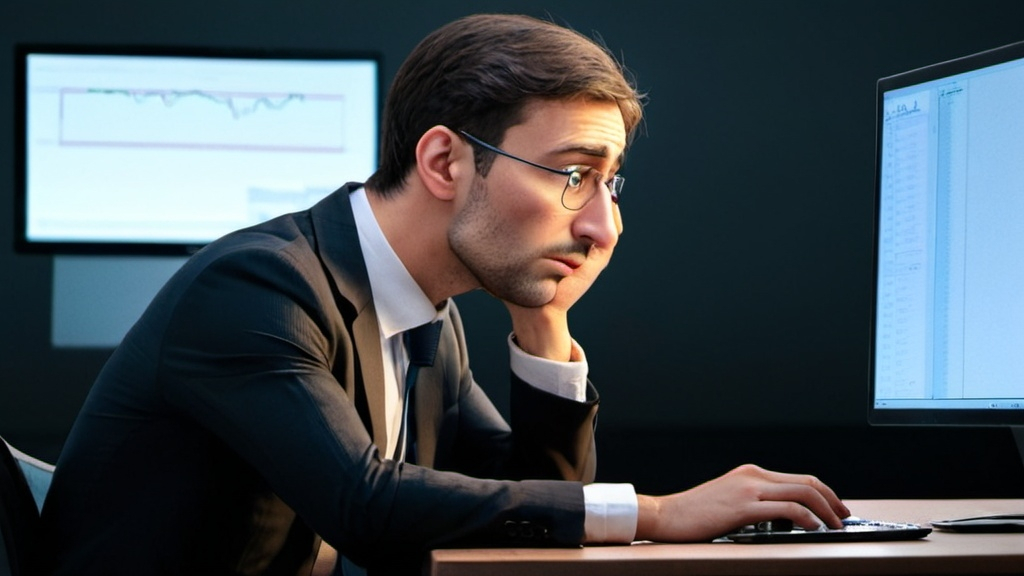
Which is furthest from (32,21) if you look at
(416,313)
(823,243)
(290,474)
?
(290,474)

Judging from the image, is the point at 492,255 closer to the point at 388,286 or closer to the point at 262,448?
the point at 388,286

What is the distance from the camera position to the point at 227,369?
1.27 metres

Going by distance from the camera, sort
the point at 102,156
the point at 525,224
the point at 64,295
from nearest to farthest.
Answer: the point at 525,224 < the point at 102,156 < the point at 64,295

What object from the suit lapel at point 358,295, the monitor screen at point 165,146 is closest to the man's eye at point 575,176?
the suit lapel at point 358,295

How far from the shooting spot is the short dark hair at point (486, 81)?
1.51 m

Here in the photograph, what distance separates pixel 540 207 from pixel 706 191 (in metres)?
2.43

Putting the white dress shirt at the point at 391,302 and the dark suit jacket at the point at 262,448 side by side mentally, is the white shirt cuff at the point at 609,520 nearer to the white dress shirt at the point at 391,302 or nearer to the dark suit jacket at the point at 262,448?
the dark suit jacket at the point at 262,448

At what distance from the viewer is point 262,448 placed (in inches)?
48.0

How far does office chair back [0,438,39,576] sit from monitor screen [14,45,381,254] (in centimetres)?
209

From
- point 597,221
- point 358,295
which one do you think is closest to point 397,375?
point 358,295

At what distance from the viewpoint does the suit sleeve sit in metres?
1.13

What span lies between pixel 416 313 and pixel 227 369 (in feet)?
1.04

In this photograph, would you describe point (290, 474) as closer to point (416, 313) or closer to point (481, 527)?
point (481, 527)

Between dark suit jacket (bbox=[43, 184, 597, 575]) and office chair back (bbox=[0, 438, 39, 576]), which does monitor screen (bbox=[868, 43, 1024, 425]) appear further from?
office chair back (bbox=[0, 438, 39, 576])
